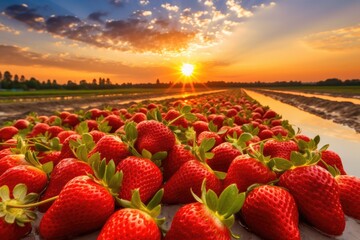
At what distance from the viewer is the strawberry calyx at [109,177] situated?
152 cm

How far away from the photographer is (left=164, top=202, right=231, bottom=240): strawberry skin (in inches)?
50.8

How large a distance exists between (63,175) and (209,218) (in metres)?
0.91

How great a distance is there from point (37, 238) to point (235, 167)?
115 cm

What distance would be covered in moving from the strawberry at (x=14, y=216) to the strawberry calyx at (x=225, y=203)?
84 cm

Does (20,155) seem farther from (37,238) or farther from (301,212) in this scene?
(301,212)

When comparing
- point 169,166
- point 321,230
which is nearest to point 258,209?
point 321,230

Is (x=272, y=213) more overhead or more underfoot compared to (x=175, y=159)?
more underfoot

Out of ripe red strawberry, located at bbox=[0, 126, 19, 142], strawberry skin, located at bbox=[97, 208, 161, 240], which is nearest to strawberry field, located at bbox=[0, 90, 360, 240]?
strawberry skin, located at bbox=[97, 208, 161, 240]

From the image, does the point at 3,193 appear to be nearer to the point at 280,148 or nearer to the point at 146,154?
the point at 146,154

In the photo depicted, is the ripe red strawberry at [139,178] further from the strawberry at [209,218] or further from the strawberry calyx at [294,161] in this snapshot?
the strawberry calyx at [294,161]

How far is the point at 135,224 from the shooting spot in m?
1.28

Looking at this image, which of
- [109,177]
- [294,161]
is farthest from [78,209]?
[294,161]

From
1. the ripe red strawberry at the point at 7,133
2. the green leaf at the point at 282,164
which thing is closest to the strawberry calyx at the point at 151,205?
the green leaf at the point at 282,164

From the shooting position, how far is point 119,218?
132 centimetres
